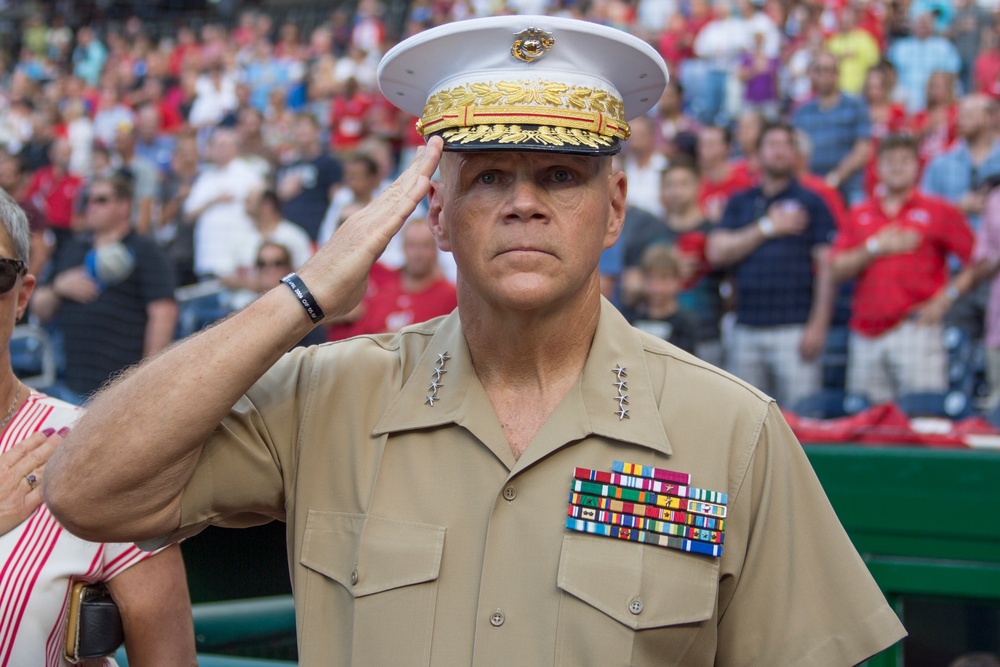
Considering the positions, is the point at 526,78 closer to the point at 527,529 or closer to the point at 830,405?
the point at 527,529

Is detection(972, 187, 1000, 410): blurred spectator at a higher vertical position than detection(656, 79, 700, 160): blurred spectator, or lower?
lower

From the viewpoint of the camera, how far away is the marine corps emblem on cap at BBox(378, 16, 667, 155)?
188cm

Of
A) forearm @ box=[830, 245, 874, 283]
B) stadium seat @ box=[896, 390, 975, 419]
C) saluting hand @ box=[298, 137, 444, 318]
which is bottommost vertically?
saluting hand @ box=[298, 137, 444, 318]

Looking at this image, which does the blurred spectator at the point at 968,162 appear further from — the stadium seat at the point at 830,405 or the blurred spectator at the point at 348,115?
the blurred spectator at the point at 348,115

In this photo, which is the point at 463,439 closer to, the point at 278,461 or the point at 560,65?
the point at 278,461

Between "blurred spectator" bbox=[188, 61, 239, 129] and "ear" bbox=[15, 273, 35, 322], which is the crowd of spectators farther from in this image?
"ear" bbox=[15, 273, 35, 322]

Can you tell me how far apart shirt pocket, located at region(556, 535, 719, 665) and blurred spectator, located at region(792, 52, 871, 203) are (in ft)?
15.8

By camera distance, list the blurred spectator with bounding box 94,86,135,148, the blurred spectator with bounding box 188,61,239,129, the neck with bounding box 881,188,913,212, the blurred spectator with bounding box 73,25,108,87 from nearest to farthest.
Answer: the neck with bounding box 881,188,913,212 < the blurred spectator with bounding box 94,86,135,148 < the blurred spectator with bounding box 188,61,239,129 < the blurred spectator with bounding box 73,25,108,87

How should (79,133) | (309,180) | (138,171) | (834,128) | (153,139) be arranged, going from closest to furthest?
(834,128) < (309,180) < (138,171) < (153,139) < (79,133)

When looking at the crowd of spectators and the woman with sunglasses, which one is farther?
the crowd of spectators

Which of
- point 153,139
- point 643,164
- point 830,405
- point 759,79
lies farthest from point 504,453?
point 153,139

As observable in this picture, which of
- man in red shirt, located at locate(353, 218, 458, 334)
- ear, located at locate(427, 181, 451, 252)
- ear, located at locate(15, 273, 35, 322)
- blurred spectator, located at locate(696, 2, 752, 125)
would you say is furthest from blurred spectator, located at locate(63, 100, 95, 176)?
ear, located at locate(427, 181, 451, 252)

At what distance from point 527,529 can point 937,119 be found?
5682 millimetres

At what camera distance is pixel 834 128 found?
23.0ft
